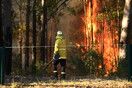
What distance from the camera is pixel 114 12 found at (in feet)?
123

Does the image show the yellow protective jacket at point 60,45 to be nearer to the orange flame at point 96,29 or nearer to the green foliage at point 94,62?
the green foliage at point 94,62

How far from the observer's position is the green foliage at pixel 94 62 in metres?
19.5

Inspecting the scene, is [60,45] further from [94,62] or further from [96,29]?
[96,29]

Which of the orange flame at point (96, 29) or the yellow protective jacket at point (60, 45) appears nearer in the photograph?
the yellow protective jacket at point (60, 45)

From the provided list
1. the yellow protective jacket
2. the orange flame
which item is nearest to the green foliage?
the yellow protective jacket

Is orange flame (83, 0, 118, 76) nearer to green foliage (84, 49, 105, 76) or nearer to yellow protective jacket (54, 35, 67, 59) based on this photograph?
green foliage (84, 49, 105, 76)

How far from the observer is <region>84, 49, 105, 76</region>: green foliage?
19491mm

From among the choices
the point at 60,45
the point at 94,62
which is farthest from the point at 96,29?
the point at 60,45

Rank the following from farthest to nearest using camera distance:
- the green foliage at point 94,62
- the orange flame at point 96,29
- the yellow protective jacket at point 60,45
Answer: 1. the orange flame at point 96,29
2. the green foliage at point 94,62
3. the yellow protective jacket at point 60,45

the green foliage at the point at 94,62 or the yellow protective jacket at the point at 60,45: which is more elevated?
the yellow protective jacket at the point at 60,45

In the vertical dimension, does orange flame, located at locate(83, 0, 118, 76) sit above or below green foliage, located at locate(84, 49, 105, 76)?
above

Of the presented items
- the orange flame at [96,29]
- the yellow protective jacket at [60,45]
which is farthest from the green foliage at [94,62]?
the orange flame at [96,29]

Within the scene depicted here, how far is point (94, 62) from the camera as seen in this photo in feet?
65.9

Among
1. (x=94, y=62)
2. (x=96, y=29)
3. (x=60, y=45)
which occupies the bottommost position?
(x=94, y=62)
